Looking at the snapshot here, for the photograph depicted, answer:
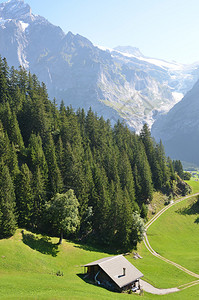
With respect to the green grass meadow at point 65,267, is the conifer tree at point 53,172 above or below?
above

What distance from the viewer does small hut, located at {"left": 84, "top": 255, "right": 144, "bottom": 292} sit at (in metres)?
45.1

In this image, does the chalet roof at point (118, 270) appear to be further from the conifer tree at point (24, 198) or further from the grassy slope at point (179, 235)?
the grassy slope at point (179, 235)

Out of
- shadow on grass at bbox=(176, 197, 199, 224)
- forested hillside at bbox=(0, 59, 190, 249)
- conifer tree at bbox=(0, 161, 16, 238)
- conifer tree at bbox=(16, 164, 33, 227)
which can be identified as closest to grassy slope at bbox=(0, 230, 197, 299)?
conifer tree at bbox=(0, 161, 16, 238)

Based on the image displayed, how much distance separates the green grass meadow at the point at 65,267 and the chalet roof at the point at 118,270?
9.62ft

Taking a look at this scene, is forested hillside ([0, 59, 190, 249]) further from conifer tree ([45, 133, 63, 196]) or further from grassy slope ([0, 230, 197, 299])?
grassy slope ([0, 230, 197, 299])

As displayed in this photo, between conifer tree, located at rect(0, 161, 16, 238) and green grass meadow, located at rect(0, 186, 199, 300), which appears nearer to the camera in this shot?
green grass meadow, located at rect(0, 186, 199, 300)

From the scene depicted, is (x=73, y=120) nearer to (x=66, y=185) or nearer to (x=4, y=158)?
(x=66, y=185)

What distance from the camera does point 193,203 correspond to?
125500 mm

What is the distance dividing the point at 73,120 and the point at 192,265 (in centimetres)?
7413

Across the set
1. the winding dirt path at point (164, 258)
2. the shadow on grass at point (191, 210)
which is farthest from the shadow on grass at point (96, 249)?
the shadow on grass at point (191, 210)

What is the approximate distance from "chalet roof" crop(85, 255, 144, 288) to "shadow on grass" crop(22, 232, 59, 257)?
41.8ft

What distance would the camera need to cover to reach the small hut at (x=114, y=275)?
4512 cm

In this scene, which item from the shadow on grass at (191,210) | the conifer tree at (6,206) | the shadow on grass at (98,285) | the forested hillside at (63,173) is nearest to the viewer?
the shadow on grass at (98,285)

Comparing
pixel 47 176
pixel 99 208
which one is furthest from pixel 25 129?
pixel 99 208
